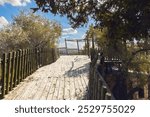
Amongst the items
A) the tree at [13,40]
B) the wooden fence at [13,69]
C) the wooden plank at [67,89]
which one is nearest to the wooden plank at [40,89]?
the wooden plank at [67,89]

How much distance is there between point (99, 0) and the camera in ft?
42.4

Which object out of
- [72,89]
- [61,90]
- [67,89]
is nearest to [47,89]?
[61,90]

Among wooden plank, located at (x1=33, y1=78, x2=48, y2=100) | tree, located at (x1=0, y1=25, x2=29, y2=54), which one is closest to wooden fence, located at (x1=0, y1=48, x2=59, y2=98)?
wooden plank, located at (x1=33, y1=78, x2=48, y2=100)

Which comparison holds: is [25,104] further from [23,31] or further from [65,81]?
[23,31]

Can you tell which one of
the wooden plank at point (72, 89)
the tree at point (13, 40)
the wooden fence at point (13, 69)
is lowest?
the wooden plank at point (72, 89)

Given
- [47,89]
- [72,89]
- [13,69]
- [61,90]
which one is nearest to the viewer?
[61,90]

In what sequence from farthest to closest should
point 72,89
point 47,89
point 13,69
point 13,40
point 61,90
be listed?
point 13,40 → point 13,69 → point 47,89 → point 72,89 → point 61,90

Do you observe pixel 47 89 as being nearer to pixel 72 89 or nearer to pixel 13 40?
pixel 72 89

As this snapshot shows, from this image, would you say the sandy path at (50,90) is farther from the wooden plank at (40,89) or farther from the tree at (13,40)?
the tree at (13,40)

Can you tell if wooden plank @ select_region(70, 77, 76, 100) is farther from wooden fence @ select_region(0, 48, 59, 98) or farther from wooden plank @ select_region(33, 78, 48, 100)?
wooden fence @ select_region(0, 48, 59, 98)

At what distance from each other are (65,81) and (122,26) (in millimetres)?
5748

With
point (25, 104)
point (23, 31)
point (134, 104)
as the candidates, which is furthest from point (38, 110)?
point (23, 31)

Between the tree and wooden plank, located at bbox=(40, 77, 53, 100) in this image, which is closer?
wooden plank, located at bbox=(40, 77, 53, 100)

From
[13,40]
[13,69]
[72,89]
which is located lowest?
[72,89]
